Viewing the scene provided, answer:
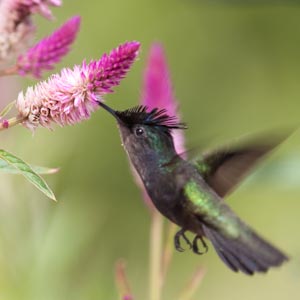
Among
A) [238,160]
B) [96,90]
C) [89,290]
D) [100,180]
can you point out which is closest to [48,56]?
[96,90]

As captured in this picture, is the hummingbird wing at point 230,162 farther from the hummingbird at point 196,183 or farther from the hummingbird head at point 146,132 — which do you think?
the hummingbird head at point 146,132

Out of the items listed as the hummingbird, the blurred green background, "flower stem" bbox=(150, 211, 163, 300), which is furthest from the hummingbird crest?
the blurred green background

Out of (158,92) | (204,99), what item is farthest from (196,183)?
(204,99)

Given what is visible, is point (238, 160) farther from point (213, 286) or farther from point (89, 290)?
point (213, 286)

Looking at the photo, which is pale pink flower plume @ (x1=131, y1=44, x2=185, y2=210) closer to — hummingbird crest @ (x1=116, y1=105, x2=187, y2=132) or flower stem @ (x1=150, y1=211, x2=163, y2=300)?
flower stem @ (x1=150, y1=211, x2=163, y2=300)

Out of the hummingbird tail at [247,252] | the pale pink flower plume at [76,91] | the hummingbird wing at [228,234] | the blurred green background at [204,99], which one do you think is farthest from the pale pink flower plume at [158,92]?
the blurred green background at [204,99]

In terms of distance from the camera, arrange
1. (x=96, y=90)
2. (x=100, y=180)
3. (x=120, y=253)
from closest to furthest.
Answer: (x=96, y=90) < (x=120, y=253) < (x=100, y=180)
